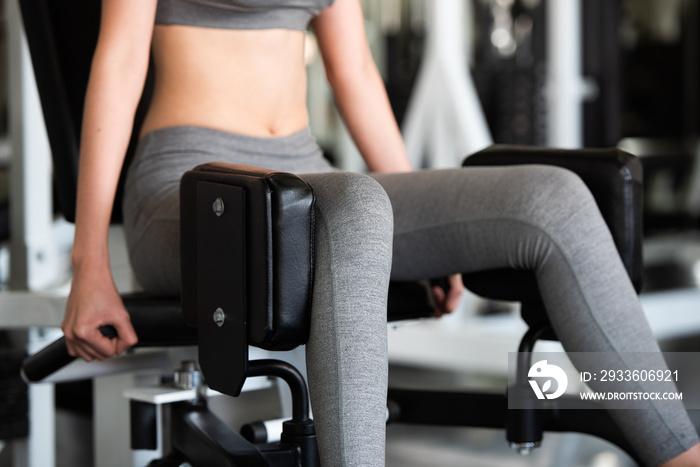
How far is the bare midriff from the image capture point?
3.87 ft

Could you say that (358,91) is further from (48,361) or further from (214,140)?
(48,361)

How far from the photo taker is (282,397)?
1412mm

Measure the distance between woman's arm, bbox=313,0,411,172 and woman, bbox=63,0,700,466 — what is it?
0.08 meters

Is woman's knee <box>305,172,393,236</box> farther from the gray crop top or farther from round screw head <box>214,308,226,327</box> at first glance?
the gray crop top

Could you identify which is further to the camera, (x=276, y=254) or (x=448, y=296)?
(x=448, y=296)

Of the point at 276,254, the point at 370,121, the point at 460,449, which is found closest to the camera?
the point at 276,254

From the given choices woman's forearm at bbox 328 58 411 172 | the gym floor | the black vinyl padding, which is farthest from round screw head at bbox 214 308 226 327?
the gym floor

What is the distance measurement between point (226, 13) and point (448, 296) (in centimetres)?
51

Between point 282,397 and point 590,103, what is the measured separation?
73.7 inches

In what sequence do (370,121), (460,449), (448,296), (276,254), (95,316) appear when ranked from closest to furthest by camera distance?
(276,254), (95,316), (448,296), (370,121), (460,449)

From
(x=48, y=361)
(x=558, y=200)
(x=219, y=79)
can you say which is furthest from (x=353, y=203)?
(x=48, y=361)

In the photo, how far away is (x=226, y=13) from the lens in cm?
118

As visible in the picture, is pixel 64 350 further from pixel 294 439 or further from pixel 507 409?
pixel 507 409

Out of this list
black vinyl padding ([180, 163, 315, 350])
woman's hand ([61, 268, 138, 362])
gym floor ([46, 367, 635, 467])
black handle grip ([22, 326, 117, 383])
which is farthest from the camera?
gym floor ([46, 367, 635, 467])
